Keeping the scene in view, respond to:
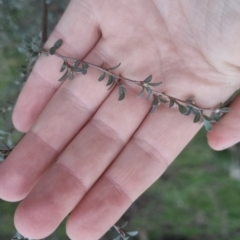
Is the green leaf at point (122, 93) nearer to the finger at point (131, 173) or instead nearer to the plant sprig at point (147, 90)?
the plant sprig at point (147, 90)

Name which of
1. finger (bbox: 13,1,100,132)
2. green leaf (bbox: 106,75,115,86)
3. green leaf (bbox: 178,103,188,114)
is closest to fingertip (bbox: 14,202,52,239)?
finger (bbox: 13,1,100,132)

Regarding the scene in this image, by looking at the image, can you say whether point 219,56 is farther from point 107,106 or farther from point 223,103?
point 107,106

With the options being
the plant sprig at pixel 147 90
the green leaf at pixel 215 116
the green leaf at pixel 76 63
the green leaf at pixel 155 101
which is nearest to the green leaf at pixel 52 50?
the plant sprig at pixel 147 90

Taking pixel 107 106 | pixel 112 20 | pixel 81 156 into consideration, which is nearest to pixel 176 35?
pixel 112 20

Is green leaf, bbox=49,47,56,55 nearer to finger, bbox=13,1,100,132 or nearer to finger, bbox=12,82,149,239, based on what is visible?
finger, bbox=13,1,100,132

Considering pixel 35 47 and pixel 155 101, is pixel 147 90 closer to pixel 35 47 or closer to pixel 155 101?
pixel 155 101

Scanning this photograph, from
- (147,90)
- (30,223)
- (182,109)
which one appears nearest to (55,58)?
(147,90)

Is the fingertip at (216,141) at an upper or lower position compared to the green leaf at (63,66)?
upper
